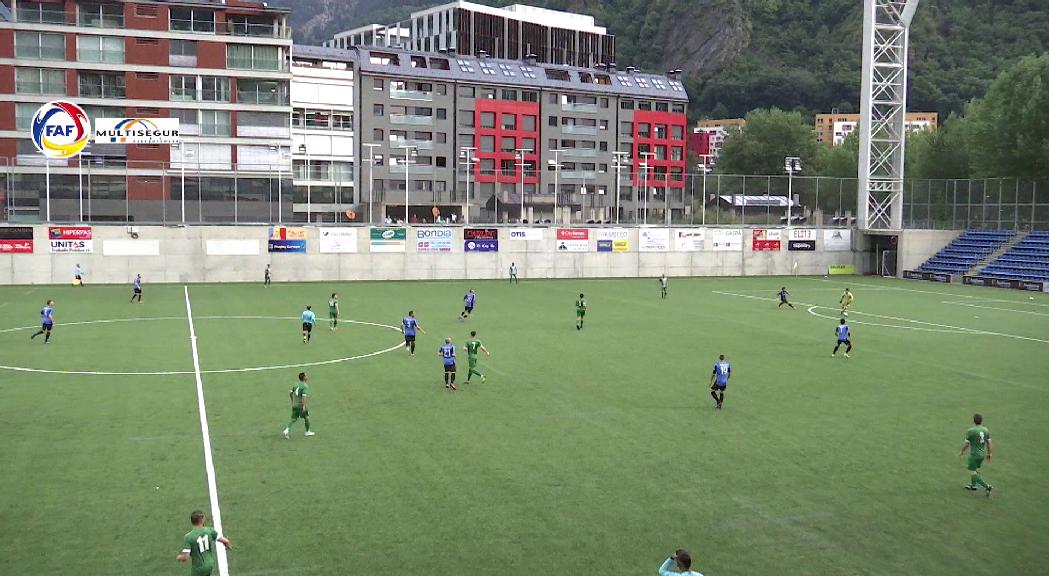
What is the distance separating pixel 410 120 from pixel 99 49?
1483 inches

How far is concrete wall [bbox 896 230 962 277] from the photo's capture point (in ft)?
252

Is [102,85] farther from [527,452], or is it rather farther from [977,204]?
[977,204]

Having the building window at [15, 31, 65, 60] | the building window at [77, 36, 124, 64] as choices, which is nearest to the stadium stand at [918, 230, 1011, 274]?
the building window at [77, 36, 124, 64]

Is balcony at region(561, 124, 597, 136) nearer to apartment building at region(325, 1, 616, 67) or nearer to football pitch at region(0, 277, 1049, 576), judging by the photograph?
apartment building at region(325, 1, 616, 67)

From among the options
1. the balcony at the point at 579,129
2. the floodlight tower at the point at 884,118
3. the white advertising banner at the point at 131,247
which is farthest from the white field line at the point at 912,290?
the balcony at the point at 579,129

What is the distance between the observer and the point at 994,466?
65.6ft

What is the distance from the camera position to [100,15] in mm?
80438

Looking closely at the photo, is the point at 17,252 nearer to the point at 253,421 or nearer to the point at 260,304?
the point at 260,304

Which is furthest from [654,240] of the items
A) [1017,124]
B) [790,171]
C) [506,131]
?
[506,131]

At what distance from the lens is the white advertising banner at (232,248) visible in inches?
2517

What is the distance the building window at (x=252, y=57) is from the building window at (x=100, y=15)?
9100 mm

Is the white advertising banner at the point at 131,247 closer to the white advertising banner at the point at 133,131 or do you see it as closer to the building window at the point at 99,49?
the white advertising banner at the point at 133,131

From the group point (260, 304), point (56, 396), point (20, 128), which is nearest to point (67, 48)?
point (20, 128)

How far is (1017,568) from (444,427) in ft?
41.7
